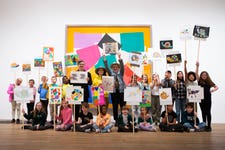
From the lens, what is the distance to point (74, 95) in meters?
4.77

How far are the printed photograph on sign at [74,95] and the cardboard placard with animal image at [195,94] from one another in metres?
2.13

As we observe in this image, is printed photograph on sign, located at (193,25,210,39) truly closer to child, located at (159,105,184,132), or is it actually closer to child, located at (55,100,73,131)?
child, located at (159,105,184,132)

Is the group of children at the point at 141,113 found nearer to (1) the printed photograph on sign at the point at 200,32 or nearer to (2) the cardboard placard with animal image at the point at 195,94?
(2) the cardboard placard with animal image at the point at 195,94

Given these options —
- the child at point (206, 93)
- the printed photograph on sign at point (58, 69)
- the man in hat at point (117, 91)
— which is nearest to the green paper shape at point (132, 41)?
the man in hat at point (117, 91)

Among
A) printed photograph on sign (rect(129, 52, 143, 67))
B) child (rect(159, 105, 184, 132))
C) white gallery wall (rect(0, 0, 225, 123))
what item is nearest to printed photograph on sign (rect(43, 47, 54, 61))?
white gallery wall (rect(0, 0, 225, 123))

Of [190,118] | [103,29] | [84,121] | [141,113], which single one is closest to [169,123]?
[190,118]

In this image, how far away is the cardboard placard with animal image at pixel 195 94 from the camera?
4.71m

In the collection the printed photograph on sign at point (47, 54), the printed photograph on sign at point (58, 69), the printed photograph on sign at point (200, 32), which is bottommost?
the printed photograph on sign at point (58, 69)

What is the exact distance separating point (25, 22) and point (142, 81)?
3604mm

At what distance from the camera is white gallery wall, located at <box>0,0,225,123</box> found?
21.4 feet

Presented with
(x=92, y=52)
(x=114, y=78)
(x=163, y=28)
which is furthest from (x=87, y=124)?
(x=163, y=28)

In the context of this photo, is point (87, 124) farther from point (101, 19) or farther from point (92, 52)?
point (101, 19)

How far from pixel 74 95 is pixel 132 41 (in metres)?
2.47

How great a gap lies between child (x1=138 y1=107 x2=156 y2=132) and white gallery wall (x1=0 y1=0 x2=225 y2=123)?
1866 millimetres
